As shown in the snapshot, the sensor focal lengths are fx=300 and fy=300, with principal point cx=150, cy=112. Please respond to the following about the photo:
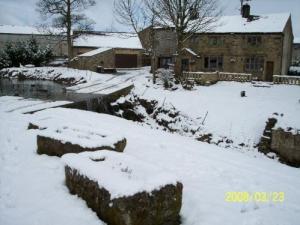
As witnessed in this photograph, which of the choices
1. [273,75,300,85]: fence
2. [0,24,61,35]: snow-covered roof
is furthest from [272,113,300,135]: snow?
[0,24,61,35]: snow-covered roof

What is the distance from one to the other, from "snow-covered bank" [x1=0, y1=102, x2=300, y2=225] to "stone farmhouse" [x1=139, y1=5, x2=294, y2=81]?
22751 millimetres

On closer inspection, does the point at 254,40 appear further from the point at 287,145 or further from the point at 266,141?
the point at 287,145

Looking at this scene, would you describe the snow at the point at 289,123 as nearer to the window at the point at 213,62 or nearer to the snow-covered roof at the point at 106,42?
the window at the point at 213,62

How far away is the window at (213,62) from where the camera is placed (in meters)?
33.8

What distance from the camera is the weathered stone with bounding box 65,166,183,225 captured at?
439 cm

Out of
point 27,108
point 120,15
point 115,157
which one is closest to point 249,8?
point 120,15

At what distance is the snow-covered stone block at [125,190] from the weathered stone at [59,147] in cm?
107

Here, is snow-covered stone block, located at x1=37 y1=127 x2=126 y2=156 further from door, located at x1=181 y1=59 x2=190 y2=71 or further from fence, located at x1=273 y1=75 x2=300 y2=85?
door, located at x1=181 y1=59 x2=190 y2=71

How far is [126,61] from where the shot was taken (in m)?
42.7

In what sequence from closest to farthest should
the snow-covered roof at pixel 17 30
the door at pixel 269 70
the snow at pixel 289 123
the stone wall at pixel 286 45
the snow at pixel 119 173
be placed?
the snow at pixel 119 173
the snow at pixel 289 123
the door at pixel 269 70
the stone wall at pixel 286 45
the snow-covered roof at pixel 17 30

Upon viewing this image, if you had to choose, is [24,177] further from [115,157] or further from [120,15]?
[120,15]
